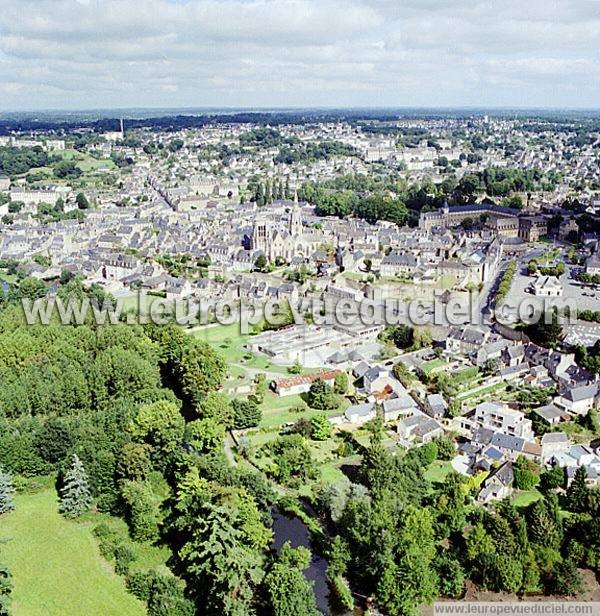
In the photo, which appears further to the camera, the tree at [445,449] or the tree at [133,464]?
the tree at [445,449]

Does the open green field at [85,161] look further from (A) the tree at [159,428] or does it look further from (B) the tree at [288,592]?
(B) the tree at [288,592]

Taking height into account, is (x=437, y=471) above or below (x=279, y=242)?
below

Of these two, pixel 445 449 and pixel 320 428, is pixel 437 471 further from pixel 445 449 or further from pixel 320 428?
pixel 320 428

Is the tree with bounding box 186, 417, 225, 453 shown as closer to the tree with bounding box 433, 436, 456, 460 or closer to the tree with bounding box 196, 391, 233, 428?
the tree with bounding box 196, 391, 233, 428

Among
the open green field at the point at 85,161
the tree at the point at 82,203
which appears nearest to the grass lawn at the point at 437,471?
the tree at the point at 82,203

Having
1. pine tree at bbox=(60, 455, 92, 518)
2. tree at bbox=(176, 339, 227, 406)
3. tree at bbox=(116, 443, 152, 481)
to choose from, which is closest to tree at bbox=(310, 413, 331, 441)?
tree at bbox=(176, 339, 227, 406)

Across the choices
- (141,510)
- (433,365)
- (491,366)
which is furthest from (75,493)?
(491,366)
